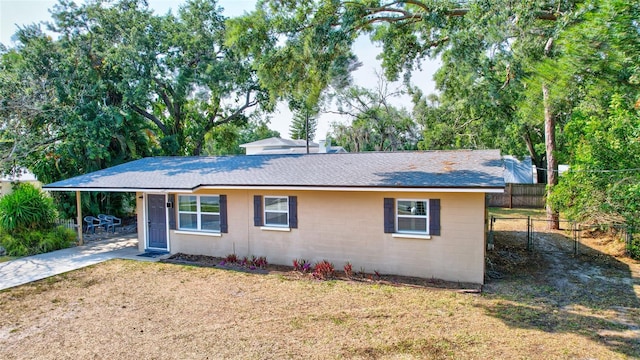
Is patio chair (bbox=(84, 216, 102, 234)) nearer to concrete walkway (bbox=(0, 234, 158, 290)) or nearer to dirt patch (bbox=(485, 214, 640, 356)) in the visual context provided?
concrete walkway (bbox=(0, 234, 158, 290))

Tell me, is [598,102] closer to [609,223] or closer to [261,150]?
[609,223]

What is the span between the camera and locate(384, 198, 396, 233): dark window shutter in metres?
9.97

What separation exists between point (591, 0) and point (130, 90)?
18.4 metres

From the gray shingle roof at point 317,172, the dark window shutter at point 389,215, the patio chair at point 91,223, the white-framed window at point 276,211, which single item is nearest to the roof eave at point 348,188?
the gray shingle roof at point 317,172

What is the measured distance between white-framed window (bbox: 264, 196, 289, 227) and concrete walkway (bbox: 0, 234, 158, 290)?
398 centimetres

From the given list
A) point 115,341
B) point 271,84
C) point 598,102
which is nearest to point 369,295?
point 115,341

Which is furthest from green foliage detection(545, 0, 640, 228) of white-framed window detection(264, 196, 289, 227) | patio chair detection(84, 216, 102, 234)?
patio chair detection(84, 216, 102, 234)

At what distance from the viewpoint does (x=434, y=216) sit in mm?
9547

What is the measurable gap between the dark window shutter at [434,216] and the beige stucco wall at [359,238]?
12 cm

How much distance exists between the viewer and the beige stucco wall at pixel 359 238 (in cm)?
933

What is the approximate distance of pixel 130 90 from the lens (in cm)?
1853

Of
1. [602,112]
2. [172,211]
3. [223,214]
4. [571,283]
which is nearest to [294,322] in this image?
[223,214]

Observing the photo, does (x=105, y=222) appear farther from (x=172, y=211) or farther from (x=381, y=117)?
(x=381, y=117)

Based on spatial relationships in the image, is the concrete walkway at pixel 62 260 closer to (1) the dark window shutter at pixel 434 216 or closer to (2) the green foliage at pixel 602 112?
(1) the dark window shutter at pixel 434 216
